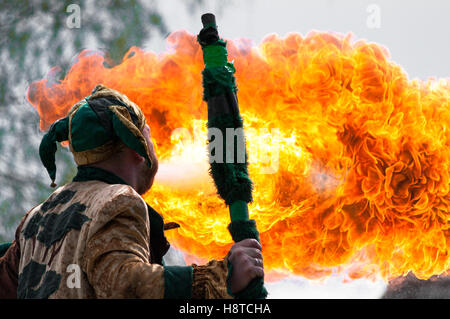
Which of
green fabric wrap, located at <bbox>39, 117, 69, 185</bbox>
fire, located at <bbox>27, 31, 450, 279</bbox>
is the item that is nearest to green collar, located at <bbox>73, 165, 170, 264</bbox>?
green fabric wrap, located at <bbox>39, 117, 69, 185</bbox>

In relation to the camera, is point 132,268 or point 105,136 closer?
point 132,268

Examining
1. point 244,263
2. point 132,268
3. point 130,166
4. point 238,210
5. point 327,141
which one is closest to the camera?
point 132,268

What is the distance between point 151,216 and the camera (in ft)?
7.77

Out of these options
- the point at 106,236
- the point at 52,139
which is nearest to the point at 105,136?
the point at 52,139

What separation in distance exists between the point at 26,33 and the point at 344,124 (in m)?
9.06

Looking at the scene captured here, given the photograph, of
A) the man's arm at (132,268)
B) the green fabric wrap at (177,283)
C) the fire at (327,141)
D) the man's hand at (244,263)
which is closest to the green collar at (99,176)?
the man's arm at (132,268)

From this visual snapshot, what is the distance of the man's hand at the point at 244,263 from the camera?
1.91 metres

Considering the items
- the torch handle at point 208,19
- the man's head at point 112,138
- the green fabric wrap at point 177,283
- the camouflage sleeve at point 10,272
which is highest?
the torch handle at point 208,19

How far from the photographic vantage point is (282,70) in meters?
6.14

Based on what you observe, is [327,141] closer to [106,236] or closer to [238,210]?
[238,210]

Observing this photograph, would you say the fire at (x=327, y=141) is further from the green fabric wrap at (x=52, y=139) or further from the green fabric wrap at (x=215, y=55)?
the green fabric wrap at (x=215, y=55)

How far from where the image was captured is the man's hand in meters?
1.91

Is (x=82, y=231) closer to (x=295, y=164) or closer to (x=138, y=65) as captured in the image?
(x=295, y=164)

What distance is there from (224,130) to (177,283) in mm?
791
